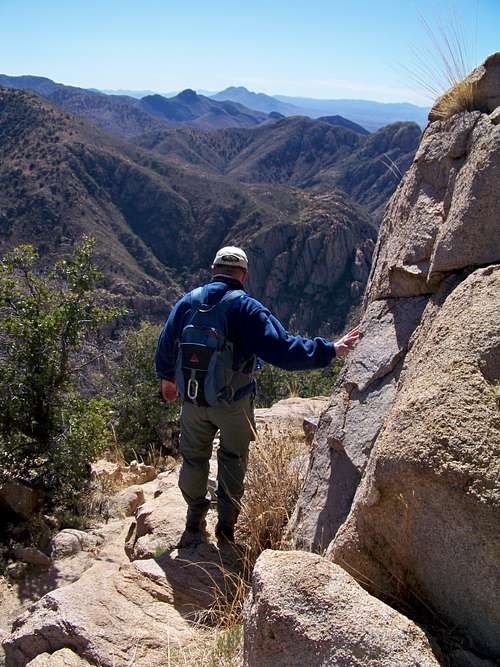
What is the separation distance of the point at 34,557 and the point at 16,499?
3.22 ft

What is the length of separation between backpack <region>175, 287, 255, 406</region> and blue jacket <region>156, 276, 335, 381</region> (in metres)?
0.05

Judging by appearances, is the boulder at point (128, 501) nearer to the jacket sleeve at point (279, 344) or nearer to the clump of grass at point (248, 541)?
the clump of grass at point (248, 541)

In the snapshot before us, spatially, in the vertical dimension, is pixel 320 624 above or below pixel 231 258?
below

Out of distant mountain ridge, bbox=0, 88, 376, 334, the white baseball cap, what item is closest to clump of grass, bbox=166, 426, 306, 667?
the white baseball cap

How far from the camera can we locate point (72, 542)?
209 inches

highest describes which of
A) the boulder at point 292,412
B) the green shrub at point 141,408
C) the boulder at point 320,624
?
the boulder at point 320,624

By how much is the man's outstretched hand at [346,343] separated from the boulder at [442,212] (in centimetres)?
29

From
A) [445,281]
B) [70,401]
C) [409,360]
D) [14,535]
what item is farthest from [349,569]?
[70,401]

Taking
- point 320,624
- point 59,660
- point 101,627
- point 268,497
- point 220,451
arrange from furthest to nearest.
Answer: point 220,451 → point 268,497 → point 101,627 → point 59,660 → point 320,624

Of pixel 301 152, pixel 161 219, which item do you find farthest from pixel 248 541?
pixel 301 152

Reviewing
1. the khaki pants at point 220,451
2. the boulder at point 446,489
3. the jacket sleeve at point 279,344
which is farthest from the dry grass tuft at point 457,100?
the khaki pants at point 220,451

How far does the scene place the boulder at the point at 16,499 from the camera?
19.4 ft

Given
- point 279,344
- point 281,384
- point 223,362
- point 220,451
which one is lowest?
point 281,384

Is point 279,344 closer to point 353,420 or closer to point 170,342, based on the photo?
point 353,420
